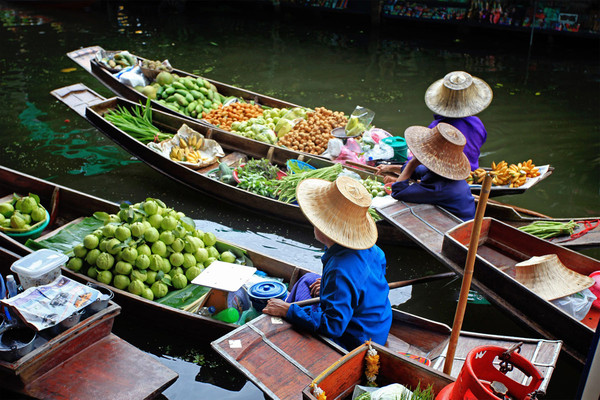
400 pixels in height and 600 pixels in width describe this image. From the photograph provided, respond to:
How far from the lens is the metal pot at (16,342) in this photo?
2.68 m

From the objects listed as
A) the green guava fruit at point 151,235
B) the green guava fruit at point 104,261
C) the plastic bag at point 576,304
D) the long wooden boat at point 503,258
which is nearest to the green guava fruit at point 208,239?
the green guava fruit at point 151,235

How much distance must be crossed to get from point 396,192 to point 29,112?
630cm

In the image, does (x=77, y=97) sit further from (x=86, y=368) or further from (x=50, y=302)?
(x=86, y=368)

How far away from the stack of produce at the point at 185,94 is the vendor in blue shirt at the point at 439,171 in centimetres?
351

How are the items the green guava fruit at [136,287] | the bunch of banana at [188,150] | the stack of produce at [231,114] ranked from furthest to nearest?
the stack of produce at [231,114]
the bunch of banana at [188,150]
the green guava fruit at [136,287]

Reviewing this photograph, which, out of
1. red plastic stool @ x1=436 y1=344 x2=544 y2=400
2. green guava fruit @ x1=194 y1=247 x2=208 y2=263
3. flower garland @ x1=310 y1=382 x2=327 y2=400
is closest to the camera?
red plastic stool @ x1=436 y1=344 x2=544 y2=400

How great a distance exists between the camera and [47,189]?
4742 mm

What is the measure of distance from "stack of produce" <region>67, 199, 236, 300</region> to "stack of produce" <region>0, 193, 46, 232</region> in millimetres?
758

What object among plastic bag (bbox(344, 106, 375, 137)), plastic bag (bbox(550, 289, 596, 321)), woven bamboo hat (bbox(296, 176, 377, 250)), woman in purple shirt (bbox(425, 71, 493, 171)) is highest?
woman in purple shirt (bbox(425, 71, 493, 171))

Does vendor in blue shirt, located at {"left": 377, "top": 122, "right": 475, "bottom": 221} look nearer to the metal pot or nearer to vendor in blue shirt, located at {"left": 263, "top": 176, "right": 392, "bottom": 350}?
vendor in blue shirt, located at {"left": 263, "top": 176, "right": 392, "bottom": 350}

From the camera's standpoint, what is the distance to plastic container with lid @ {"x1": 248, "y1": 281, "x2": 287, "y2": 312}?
3.36 m

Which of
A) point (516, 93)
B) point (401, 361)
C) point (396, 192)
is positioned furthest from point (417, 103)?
point (401, 361)

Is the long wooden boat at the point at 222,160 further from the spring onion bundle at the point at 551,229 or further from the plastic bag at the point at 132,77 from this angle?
the plastic bag at the point at 132,77

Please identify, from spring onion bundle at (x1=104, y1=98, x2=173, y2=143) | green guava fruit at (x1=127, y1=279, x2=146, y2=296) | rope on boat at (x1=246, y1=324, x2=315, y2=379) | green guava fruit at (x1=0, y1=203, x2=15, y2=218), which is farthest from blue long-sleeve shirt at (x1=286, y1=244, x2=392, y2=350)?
spring onion bundle at (x1=104, y1=98, x2=173, y2=143)
